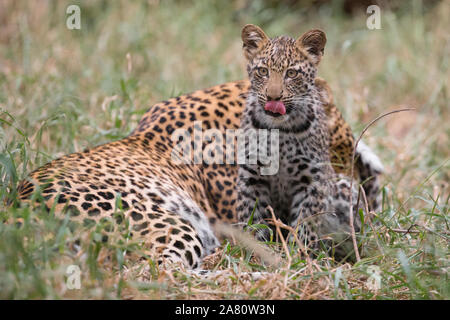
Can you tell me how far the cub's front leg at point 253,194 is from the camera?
187 inches

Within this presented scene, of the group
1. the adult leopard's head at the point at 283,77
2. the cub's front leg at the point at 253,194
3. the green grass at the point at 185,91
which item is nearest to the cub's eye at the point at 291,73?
the adult leopard's head at the point at 283,77

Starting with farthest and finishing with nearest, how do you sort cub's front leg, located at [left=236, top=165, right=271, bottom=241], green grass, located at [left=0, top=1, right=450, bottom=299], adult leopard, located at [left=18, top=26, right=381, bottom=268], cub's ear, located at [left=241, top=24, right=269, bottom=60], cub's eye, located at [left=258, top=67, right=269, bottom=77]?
cub's front leg, located at [left=236, top=165, right=271, bottom=241] → cub's ear, located at [left=241, top=24, right=269, bottom=60] → cub's eye, located at [left=258, top=67, right=269, bottom=77] → adult leopard, located at [left=18, top=26, right=381, bottom=268] → green grass, located at [left=0, top=1, right=450, bottom=299]

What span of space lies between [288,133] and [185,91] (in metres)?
3.70

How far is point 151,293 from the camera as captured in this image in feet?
11.0

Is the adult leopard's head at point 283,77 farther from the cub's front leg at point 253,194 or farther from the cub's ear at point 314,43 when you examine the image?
the cub's front leg at point 253,194

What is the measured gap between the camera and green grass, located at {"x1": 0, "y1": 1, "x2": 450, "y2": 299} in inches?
132

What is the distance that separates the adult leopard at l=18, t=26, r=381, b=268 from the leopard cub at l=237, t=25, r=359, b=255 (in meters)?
0.45

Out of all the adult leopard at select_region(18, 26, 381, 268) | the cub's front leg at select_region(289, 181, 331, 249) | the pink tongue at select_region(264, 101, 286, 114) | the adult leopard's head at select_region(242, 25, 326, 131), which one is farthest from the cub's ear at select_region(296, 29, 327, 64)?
the cub's front leg at select_region(289, 181, 331, 249)

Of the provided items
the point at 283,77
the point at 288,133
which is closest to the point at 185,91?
the point at 288,133

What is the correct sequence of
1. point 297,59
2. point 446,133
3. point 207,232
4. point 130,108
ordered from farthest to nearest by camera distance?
1. point 446,133
2. point 130,108
3. point 207,232
4. point 297,59

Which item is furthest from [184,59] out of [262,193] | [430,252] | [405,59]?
[430,252]

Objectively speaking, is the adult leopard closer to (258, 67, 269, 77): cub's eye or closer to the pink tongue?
(258, 67, 269, 77): cub's eye
